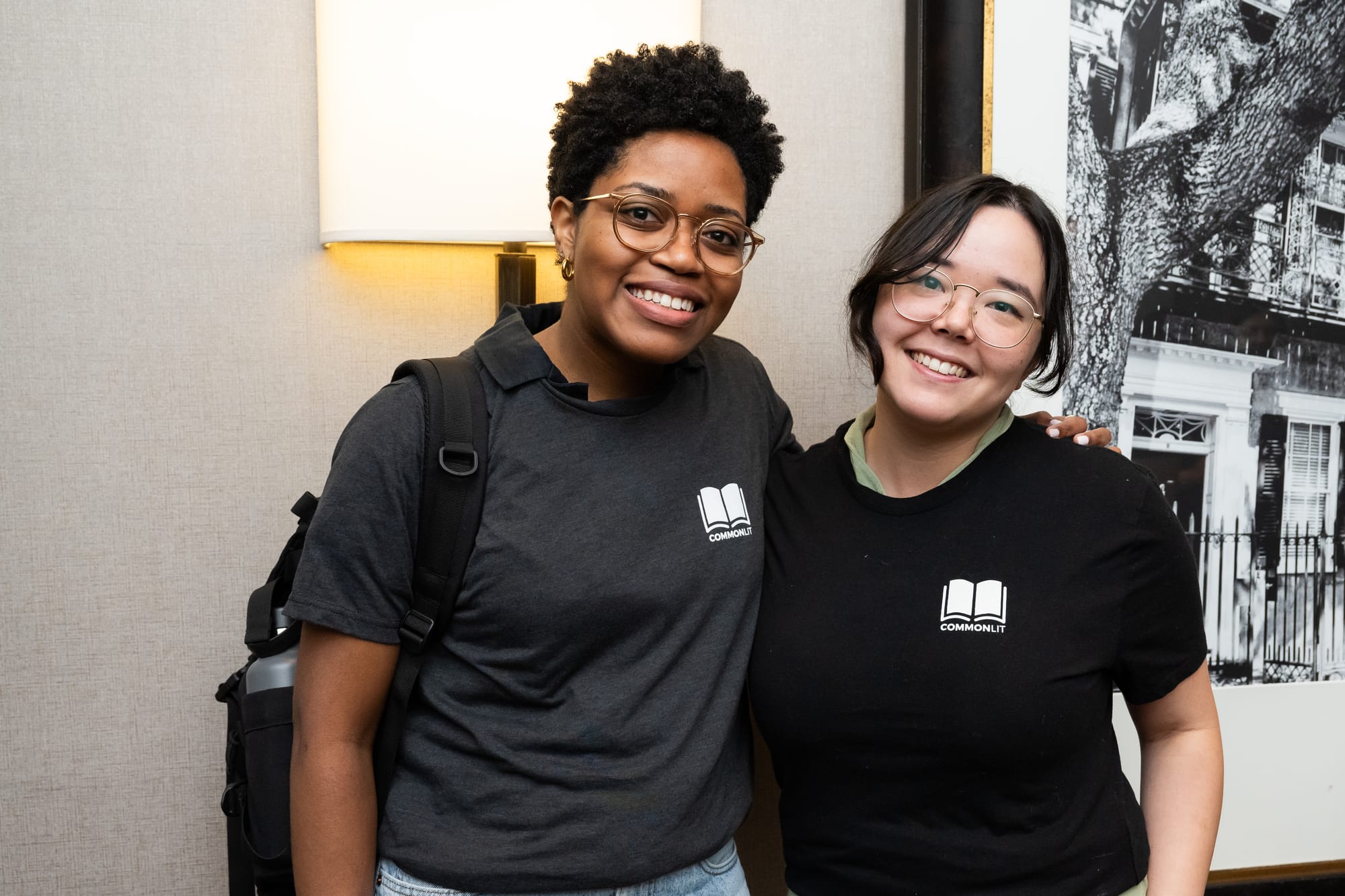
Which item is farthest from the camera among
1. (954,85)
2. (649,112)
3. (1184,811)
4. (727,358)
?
(954,85)

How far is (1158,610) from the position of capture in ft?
4.02

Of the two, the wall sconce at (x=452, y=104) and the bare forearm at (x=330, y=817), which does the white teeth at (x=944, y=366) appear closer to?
the wall sconce at (x=452, y=104)

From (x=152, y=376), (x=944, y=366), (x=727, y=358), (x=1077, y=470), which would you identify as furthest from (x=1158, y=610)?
(x=152, y=376)

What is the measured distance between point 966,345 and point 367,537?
29.7 inches

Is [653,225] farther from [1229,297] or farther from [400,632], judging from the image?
[1229,297]

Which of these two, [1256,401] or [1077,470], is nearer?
[1077,470]

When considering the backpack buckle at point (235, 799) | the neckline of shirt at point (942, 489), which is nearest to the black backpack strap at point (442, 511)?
the backpack buckle at point (235, 799)

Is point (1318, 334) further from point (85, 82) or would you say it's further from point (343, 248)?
point (85, 82)

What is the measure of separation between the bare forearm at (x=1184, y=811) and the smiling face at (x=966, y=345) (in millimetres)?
519

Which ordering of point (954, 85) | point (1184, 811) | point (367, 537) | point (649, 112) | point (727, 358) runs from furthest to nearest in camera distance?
1. point (954, 85)
2. point (727, 358)
3. point (1184, 811)
4. point (649, 112)
5. point (367, 537)

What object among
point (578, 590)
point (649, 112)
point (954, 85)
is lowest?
point (578, 590)

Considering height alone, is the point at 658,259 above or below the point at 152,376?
above

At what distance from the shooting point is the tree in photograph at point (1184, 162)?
5.63ft

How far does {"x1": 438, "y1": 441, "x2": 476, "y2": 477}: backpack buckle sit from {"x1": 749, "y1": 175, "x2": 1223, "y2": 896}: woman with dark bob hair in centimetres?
45
